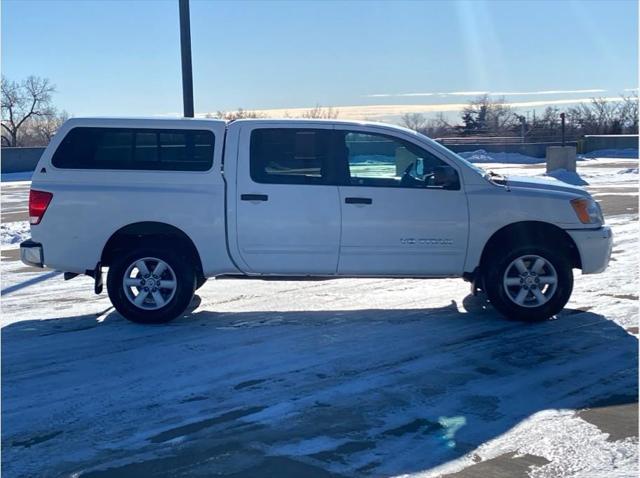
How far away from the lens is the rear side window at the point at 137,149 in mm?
8266

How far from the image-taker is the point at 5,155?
39219mm

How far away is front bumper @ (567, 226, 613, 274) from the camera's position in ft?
27.1

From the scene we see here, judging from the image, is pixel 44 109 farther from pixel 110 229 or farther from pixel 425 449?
pixel 425 449

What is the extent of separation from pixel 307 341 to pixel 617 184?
18913 millimetres

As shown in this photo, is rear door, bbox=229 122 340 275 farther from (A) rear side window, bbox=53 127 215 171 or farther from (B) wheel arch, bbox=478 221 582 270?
(B) wheel arch, bbox=478 221 582 270

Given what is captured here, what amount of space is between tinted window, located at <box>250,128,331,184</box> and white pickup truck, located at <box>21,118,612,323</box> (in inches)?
0.5

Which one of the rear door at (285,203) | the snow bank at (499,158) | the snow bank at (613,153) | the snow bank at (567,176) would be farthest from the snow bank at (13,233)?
the snow bank at (613,153)

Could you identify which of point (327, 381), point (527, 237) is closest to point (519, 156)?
point (527, 237)

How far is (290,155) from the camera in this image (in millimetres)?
8273

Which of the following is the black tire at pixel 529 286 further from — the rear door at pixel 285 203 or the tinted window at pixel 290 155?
the tinted window at pixel 290 155

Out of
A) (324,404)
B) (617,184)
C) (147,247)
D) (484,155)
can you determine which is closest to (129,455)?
(324,404)

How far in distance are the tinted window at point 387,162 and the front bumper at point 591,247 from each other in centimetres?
130

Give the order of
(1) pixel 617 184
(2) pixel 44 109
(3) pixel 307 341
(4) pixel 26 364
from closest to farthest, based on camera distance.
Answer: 1. (4) pixel 26 364
2. (3) pixel 307 341
3. (1) pixel 617 184
4. (2) pixel 44 109

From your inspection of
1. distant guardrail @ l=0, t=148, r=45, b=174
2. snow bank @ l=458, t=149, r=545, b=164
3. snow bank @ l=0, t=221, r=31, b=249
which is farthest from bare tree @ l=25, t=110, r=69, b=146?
snow bank @ l=0, t=221, r=31, b=249
